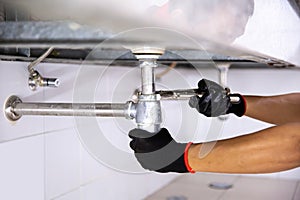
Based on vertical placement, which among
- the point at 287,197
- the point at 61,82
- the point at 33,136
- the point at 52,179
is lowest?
the point at 287,197

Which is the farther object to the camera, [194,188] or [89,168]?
[194,188]

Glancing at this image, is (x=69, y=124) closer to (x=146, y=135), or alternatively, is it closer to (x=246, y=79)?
(x=146, y=135)

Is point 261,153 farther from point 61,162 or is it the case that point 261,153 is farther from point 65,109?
point 61,162

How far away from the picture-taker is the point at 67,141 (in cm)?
95

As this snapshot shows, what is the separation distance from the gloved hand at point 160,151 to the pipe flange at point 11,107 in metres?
0.30

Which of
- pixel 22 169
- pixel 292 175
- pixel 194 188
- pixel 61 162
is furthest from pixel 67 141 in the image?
pixel 292 175

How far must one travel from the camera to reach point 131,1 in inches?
10.4

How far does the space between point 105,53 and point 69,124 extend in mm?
243

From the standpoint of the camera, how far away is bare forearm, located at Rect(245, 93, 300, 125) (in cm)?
85

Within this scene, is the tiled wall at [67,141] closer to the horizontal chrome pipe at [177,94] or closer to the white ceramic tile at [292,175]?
the horizontal chrome pipe at [177,94]

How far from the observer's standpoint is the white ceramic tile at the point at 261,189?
1370 mm

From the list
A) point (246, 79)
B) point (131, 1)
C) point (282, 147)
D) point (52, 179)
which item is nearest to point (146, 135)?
point (282, 147)

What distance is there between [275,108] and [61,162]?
0.53 meters

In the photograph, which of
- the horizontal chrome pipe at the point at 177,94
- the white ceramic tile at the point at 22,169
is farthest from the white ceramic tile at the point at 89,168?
the horizontal chrome pipe at the point at 177,94
